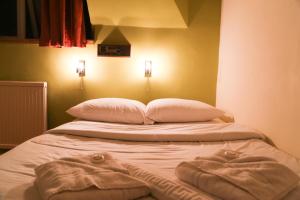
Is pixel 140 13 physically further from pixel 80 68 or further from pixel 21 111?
pixel 21 111

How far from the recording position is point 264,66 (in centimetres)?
191

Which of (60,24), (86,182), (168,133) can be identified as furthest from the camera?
(60,24)

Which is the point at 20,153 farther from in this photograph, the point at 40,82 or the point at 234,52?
the point at 234,52

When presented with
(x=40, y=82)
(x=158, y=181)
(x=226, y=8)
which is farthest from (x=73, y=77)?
(x=158, y=181)

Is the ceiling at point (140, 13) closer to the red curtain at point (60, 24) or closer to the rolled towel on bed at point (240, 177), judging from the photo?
the red curtain at point (60, 24)

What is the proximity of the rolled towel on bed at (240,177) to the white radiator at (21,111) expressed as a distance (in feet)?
6.72

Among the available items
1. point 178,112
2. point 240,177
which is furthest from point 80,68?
A: point 240,177

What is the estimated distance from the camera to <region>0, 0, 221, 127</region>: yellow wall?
2789 millimetres

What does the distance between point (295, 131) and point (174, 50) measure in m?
1.57

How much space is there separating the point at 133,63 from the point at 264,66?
1.34m

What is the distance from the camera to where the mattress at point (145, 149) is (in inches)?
39.0

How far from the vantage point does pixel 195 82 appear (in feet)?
9.39

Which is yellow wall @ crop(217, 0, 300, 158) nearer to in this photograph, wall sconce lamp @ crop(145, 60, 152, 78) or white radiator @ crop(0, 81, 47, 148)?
wall sconce lamp @ crop(145, 60, 152, 78)

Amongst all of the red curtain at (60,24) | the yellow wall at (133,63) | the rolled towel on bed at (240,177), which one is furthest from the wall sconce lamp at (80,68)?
the rolled towel on bed at (240,177)
